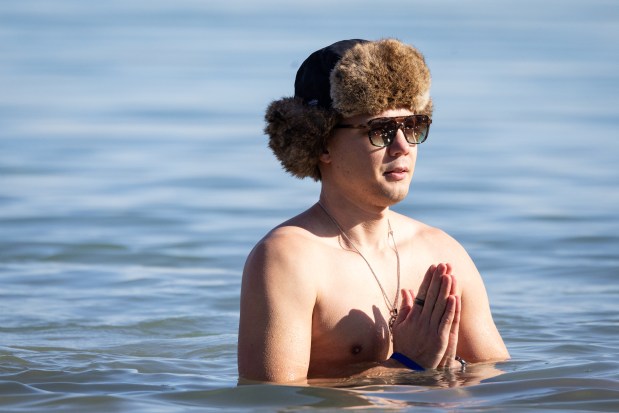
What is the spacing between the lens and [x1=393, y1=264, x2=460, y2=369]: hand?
18.5 ft

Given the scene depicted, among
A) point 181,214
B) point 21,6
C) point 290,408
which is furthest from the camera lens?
point 21,6

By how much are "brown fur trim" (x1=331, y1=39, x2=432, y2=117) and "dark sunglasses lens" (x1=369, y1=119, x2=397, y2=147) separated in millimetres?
63

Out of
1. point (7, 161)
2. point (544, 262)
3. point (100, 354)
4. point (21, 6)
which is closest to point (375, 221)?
point (100, 354)

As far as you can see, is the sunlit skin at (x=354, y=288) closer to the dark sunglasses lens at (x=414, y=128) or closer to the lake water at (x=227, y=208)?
the dark sunglasses lens at (x=414, y=128)

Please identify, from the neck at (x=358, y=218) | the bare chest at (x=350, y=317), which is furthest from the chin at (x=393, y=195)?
the bare chest at (x=350, y=317)

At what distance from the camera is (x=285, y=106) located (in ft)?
19.3

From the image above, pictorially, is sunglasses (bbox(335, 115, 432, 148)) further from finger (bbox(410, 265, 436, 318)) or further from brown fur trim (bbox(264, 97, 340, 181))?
finger (bbox(410, 265, 436, 318))

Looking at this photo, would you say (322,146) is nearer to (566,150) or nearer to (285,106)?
(285,106)

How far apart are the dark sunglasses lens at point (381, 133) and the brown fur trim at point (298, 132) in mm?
169

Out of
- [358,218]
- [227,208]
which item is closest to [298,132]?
[358,218]

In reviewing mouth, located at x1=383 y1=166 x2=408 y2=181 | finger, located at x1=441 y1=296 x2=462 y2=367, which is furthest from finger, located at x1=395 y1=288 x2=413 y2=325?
mouth, located at x1=383 y1=166 x2=408 y2=181

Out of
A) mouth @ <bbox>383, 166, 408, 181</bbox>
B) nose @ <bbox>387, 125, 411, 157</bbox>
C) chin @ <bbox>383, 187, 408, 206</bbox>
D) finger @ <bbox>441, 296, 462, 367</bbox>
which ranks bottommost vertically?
finger @ <bbox>441, 296, 462, 367</bbox>

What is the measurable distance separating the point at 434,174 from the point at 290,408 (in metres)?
8.17

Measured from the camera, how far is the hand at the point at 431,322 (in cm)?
564
